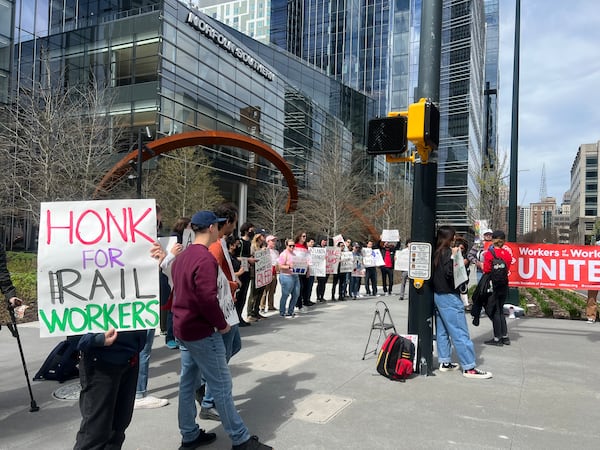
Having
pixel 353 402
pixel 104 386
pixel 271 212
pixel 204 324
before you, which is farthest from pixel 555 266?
pixel 271 212

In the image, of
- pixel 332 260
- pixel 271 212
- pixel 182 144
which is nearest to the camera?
pixel 332 260

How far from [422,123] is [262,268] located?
549cm

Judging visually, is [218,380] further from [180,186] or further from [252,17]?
[252,17]

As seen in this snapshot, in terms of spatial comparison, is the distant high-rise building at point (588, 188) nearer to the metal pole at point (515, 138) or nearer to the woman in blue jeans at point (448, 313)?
the metal pole at point (515, 138)

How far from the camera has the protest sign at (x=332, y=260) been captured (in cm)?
1448

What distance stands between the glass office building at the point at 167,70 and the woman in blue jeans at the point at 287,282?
2127cm

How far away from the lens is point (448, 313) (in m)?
6.24

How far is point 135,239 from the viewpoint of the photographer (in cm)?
353

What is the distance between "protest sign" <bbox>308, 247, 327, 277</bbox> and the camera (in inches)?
527

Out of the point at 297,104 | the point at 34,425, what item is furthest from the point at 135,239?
the point at 297,104

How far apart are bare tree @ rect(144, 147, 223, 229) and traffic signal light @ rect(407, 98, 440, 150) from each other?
24672 millimetres

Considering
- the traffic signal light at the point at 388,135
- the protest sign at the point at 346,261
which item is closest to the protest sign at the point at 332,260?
the protest sign at the point at 346,261

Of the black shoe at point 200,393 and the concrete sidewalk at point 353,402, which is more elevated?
the black shoe at point 200,393

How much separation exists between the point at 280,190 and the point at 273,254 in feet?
111
